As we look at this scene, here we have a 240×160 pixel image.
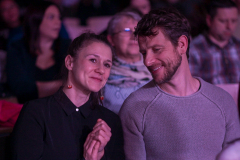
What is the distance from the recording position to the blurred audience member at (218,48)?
2.73m

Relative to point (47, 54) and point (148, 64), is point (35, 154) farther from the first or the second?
point (47, 54)

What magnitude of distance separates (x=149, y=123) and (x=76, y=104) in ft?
1.19

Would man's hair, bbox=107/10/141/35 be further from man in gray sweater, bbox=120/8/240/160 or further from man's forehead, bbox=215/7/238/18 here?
man's forehead, bbox=215/7/238/18

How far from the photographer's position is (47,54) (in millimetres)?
2377

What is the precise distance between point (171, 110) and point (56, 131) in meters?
0.55

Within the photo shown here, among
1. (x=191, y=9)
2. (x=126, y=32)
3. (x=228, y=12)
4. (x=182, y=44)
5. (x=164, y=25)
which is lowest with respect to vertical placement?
(x=191, y=9)

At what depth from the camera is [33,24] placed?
2342mm

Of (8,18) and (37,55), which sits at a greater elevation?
(8,18)

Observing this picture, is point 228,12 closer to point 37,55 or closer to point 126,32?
point 126,32

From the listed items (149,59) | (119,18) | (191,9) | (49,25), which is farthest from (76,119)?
(191,9)

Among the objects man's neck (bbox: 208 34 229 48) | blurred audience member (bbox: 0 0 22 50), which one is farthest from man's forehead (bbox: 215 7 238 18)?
blurred audience member (bbox: 0 0 22 50)

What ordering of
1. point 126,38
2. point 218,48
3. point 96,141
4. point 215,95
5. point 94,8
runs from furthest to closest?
point 94,8 → point 218,48 → point 126,38 → point 215,95 → point 96,141

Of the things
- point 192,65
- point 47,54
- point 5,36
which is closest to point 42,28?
point 47,54

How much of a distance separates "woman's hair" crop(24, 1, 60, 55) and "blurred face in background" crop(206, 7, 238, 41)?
1.57 metres
